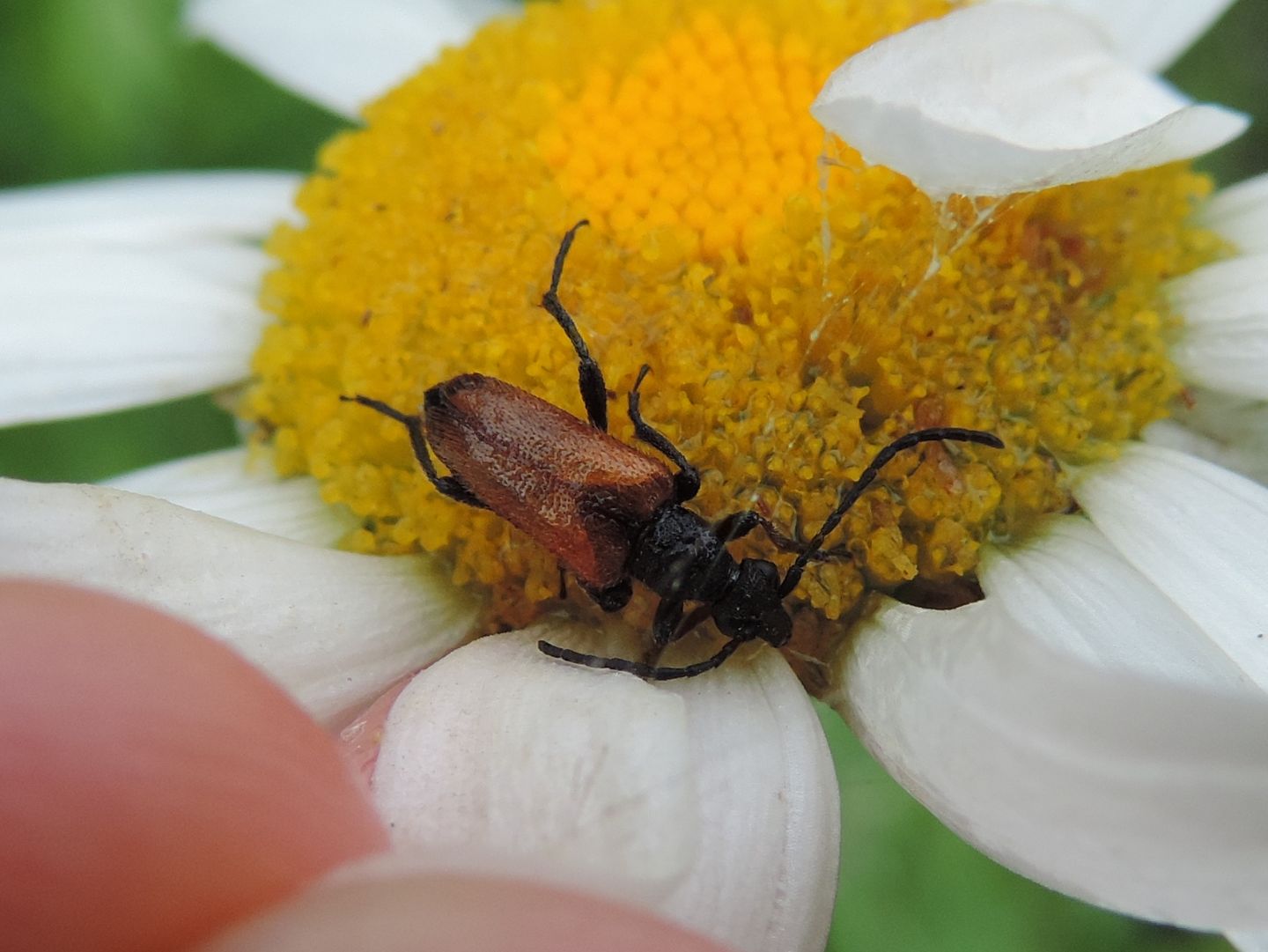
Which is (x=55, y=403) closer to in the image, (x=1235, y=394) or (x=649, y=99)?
(x=649, y=99)

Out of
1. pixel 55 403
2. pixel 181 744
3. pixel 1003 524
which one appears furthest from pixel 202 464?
pixel 1003 524

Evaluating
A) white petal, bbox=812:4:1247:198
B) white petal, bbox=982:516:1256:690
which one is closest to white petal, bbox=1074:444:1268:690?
white petal, bbox=982:516:1256:690

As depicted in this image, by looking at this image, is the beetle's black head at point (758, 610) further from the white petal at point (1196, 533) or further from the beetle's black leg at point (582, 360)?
the white petal at point (1196, 533)

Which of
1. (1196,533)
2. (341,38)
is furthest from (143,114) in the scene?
(1196,533)

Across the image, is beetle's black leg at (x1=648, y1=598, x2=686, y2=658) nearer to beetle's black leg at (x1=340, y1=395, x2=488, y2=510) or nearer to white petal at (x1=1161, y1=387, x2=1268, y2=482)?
beetle's black leg at (x1=340, y1=395, x2=488, y2=510)

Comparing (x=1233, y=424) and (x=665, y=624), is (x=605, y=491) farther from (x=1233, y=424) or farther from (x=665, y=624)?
(x=1233, y=424)

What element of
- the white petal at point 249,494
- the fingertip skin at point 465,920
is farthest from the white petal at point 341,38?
the fingertip skin at point 465,920
